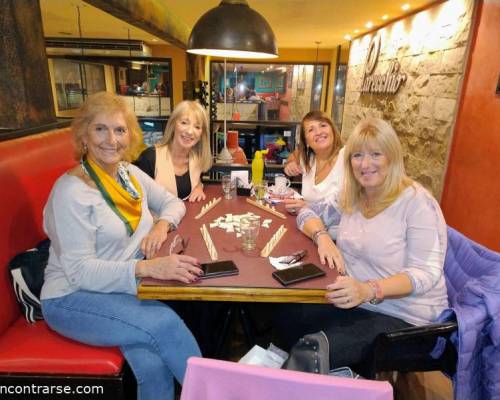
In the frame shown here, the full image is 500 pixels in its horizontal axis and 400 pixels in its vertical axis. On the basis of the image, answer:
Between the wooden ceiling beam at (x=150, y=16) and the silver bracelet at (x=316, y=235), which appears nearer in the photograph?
the silver bracelet at (x=316, y=235)

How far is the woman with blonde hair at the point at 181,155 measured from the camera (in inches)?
86.4

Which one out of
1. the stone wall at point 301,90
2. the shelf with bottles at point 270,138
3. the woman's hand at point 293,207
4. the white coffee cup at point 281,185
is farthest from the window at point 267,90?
the woman's hand at point 293,207

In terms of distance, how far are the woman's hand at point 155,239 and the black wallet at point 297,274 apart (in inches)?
21.4

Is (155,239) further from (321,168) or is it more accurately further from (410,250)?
(321,168)

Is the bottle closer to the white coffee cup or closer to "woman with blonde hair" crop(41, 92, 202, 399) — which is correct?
the white coffee cup

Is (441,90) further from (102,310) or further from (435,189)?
(102,310)

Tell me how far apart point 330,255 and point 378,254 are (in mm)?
189

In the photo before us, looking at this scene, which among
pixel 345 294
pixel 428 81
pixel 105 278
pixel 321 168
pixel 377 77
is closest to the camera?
pixel 345 294

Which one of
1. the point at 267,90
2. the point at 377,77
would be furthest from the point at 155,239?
the point at 267,90

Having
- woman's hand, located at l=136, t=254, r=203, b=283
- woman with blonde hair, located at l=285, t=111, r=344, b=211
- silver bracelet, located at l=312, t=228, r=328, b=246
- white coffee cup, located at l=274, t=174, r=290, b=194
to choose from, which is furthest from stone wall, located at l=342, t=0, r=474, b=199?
woman's hand, located at l=136, t=254, r=203, b=283

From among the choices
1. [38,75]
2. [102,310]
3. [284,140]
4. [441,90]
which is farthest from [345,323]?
[284,140]

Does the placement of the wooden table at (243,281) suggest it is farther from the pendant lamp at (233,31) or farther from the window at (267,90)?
the window at (267,90)

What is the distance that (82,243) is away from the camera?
51.4 inches

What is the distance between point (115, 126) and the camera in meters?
1.51
